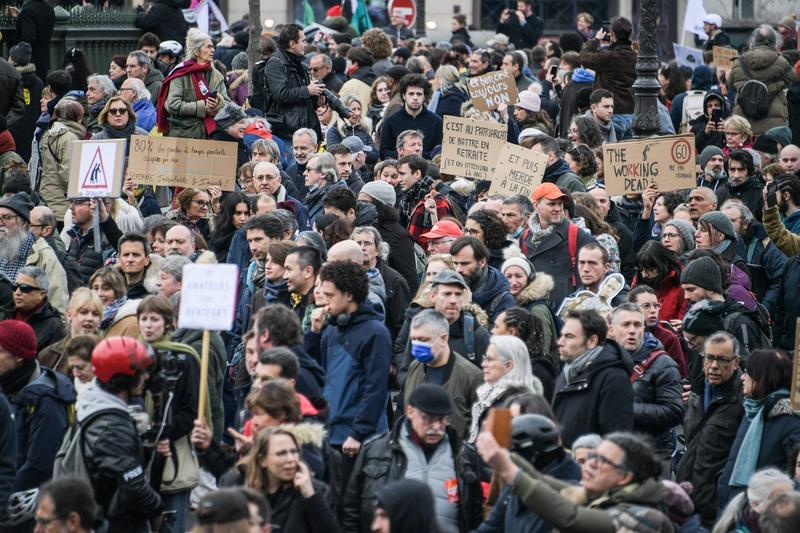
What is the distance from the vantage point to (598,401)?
27.8 feet

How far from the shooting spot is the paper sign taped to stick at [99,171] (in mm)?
11955

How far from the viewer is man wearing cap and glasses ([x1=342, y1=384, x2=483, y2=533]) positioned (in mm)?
7598

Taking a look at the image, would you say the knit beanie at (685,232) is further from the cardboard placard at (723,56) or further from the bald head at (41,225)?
the cardboard placard at (723,56)

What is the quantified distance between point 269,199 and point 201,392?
14.1 ft

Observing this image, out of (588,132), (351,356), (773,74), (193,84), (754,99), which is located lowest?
(351,356)

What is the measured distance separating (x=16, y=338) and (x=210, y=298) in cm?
102

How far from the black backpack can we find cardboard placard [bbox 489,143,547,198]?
496 centimetres

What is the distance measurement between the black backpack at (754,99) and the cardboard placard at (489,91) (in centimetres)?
271

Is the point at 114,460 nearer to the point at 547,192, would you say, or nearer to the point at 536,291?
the point at 536,291

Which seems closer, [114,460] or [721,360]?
[114,460]

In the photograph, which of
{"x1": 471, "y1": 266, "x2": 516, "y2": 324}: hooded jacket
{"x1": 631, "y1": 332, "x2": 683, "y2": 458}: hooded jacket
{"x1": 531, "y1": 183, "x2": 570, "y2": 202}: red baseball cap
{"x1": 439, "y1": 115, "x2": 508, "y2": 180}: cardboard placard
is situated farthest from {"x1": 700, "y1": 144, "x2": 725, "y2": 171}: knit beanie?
{"x1": 631, "y1": 332, "x2": 683, "y2": 458}: hooded jacket

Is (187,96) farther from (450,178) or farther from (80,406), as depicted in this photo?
(80,406)

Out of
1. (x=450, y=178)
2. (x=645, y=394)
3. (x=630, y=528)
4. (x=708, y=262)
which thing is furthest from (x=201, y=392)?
(x=450, y=178)

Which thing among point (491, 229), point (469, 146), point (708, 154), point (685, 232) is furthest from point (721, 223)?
point (708, 154)
